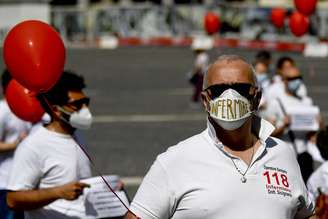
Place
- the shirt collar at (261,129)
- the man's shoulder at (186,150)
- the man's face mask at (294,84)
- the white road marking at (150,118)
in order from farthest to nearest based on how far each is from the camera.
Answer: the white road marking at (150,118)
the man's face mask at (294,84)
the shirt collar at (261,129)
the man's shoulder at (186,150)

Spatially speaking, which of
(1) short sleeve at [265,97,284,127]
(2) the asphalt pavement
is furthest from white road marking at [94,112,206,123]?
(1) short sleeve at [265,97,284,127]

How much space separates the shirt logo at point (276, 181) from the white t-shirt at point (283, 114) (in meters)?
5.29

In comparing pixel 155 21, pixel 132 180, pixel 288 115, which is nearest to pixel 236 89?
pixel 288 115

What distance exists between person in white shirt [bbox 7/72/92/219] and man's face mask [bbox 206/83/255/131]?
1.46 m

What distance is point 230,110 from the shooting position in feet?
11.7

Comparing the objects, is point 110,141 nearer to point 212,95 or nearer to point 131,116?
point 131,116

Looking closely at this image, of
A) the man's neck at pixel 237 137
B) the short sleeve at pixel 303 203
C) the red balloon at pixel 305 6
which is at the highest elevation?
the man's neck at pixel 237 137

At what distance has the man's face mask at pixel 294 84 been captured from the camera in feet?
29.9

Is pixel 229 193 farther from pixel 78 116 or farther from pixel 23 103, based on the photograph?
pixel 23 103

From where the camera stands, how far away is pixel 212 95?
365cm

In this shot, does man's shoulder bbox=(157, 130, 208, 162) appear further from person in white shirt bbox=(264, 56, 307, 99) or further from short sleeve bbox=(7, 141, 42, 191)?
Result: person in white shirt bbox=(264, 56, 307, 99)

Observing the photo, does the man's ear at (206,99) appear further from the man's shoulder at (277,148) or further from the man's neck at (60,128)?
the man's neck at (60,128)

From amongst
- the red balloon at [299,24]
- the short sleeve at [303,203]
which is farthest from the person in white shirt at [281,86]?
the short sleeve at [303,203]

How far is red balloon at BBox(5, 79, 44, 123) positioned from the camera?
6.40 metres
